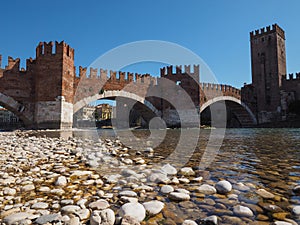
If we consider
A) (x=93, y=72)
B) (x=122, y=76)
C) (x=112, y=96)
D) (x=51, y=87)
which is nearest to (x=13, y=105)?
(x=51, y=87)

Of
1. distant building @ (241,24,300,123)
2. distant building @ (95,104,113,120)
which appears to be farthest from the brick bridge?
distant building @ (95,104,113,120)

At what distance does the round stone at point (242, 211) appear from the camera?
1.27 m

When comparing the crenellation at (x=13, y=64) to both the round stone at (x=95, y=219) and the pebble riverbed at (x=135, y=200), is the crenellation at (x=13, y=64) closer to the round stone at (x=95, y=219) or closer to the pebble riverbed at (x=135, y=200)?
the pebble riverbed at (x=135, y=200)

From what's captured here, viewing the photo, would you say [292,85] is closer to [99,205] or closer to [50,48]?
Answer: [50,48]

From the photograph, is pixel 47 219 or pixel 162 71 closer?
pixel 47 219

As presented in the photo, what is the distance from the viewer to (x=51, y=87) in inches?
549

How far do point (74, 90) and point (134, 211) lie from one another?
16.0 metres

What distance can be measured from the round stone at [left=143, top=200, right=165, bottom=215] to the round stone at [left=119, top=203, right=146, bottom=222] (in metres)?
0.05

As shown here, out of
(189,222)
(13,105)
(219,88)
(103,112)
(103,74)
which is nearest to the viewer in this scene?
(189,222)

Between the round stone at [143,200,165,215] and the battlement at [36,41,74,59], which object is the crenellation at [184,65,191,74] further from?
the round stone at [143,200,165,215]

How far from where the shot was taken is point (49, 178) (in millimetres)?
2123

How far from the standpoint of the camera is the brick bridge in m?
13.7

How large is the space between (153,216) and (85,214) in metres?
0.42

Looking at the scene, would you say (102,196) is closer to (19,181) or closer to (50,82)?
(19,181)
